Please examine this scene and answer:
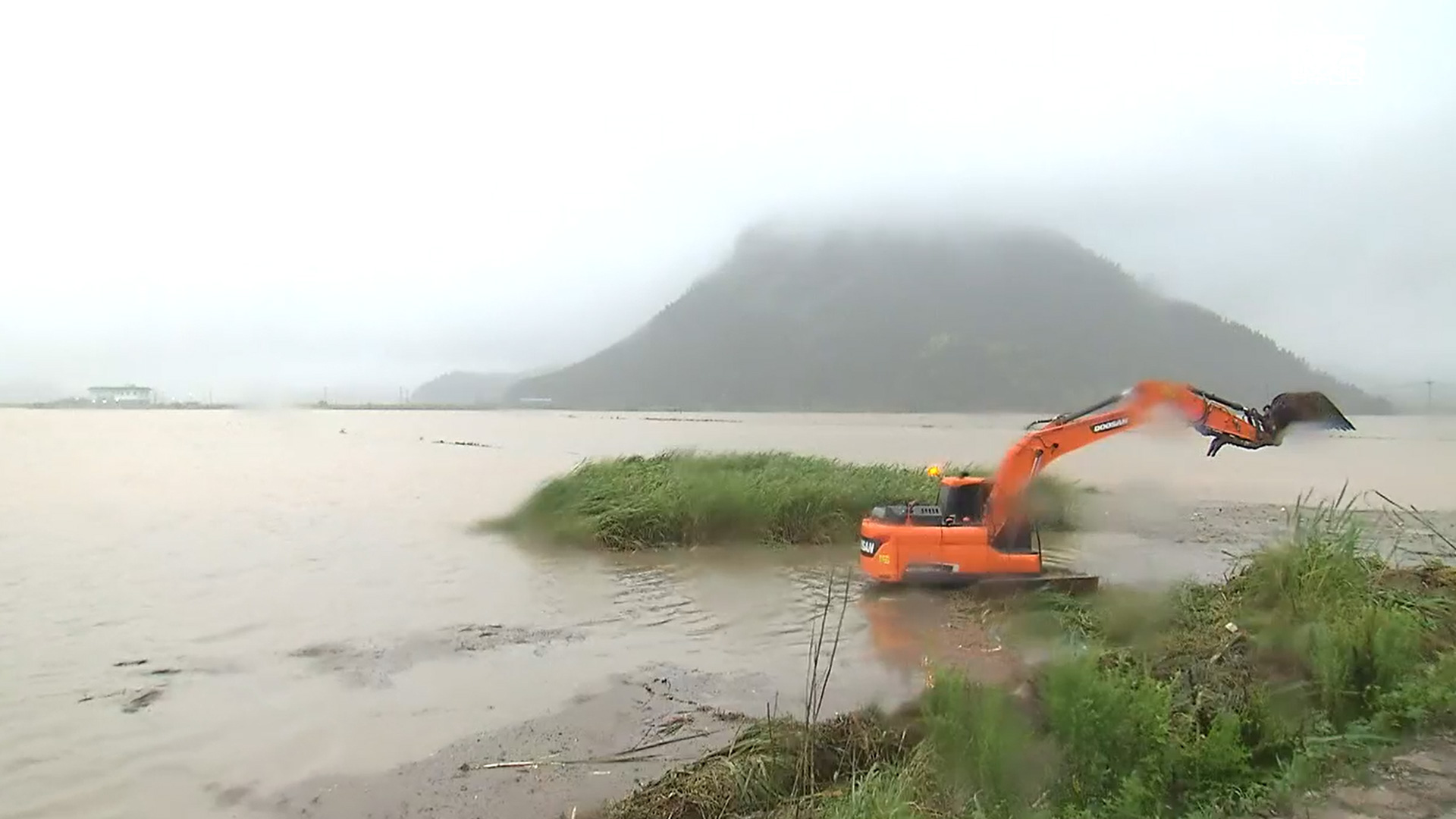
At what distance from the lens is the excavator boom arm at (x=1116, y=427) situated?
31.6 ft

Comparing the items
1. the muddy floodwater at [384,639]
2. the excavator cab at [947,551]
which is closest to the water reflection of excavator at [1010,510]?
the excavator cab at [947,551]

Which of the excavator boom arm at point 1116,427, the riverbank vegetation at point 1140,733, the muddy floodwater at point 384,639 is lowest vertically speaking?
the muddy floodwater at point 384,639

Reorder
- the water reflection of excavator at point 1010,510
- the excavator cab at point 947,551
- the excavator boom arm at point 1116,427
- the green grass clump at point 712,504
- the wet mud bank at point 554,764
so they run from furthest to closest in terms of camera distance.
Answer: the green grass clump at point 712,504 < the excavator cab at point 947,551 < the water reflection of excavator at point 1010,510 < the excavator boom arm at point 1116,427 < the wet mud bank at point 554,764

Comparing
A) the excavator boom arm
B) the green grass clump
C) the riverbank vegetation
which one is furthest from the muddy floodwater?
the riverbank vegetation

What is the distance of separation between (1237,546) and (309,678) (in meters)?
14.4

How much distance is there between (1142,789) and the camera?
3998 mm

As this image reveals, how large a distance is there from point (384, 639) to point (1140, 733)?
825cm

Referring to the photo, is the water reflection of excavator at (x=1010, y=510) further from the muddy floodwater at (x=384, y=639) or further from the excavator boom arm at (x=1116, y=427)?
the muddy floodwater at (x=384, y=639)

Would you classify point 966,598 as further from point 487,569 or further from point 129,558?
point 129,558

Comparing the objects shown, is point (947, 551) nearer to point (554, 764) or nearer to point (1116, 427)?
point (1116, 427)

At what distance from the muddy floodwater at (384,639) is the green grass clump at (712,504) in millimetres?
684

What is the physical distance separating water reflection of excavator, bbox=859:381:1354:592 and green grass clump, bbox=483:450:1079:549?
4.20 metres

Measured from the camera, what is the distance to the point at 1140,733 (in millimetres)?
4418

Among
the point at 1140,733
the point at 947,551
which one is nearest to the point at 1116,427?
the point at 947,551
